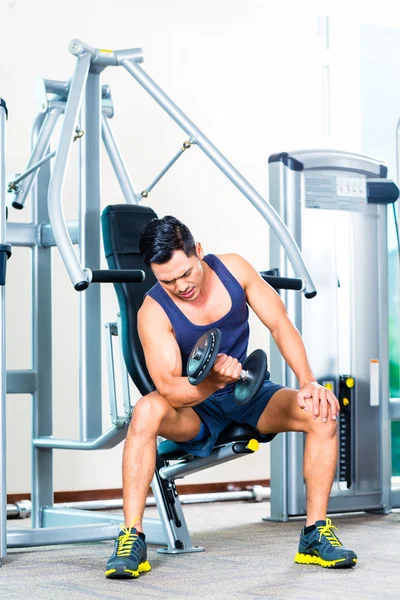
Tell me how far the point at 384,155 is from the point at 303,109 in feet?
1.88

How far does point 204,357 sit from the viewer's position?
2449 mm

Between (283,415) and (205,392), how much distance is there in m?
0.29

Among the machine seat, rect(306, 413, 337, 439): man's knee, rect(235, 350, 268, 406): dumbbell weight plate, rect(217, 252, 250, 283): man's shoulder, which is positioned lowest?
the machine seat

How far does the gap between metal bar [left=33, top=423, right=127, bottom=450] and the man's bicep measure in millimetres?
491

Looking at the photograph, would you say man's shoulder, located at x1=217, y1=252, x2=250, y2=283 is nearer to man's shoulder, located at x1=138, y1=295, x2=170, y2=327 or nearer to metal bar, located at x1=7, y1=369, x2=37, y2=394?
man's shoulder, located at x1=138, y1=295, x2=170, y2=327

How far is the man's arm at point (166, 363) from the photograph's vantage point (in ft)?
8.83

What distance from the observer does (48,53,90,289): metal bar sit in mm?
2660

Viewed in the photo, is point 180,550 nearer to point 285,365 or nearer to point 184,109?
point 285,365

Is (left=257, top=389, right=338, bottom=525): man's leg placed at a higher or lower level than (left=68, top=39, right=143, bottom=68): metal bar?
lower

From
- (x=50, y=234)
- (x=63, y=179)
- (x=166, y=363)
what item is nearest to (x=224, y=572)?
(x=166, y=363)

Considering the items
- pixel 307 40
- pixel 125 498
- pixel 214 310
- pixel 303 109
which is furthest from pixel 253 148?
pixel 125 498

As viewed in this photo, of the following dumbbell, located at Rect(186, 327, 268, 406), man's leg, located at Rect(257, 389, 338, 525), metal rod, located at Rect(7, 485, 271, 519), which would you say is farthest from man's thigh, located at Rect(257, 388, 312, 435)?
metal rod, located at Rect(7, 485, 271, 519)

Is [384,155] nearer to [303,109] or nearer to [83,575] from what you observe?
[303,109]

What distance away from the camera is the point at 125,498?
2682 mm
